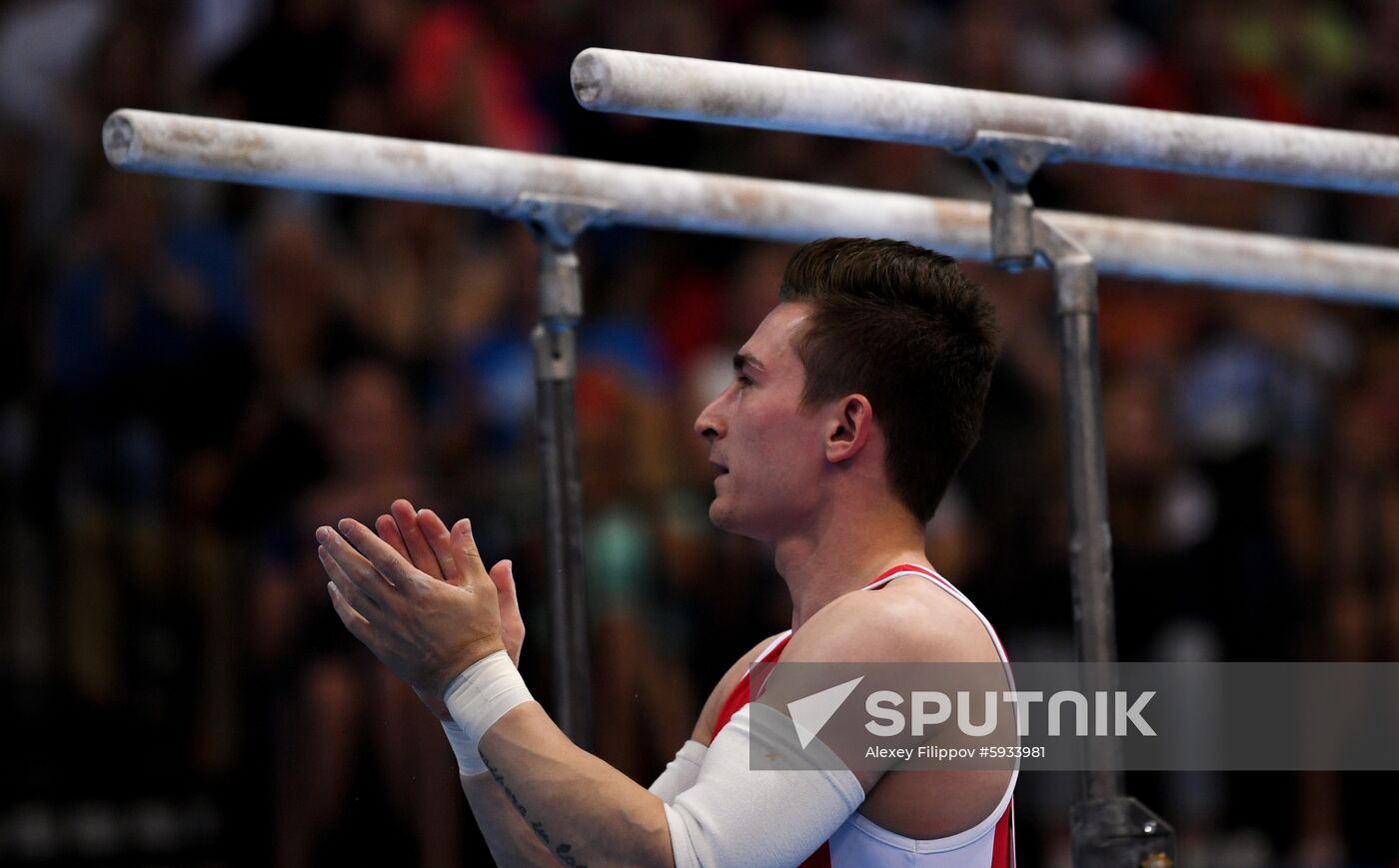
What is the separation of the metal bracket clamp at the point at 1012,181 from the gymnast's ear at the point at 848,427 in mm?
468

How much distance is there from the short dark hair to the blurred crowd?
9.08 ft

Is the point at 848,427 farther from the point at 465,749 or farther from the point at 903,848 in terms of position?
the point at 465,749

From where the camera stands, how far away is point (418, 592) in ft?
7.61

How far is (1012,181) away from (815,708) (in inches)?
40.7

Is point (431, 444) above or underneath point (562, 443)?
above

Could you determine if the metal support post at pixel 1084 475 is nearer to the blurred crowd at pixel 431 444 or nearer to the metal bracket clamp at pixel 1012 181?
the metal bracket clamp at pixel 1012 181

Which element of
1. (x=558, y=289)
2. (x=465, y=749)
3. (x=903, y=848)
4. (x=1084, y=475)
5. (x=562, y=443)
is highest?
(x=558, y=289)

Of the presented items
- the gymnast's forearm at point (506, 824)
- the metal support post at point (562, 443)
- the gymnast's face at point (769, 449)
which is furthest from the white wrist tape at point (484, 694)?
the metal support post at point (562, 443)

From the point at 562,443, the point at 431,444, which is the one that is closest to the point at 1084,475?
the point at 562,443

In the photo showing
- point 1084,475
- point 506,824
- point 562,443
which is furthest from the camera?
point 562,443

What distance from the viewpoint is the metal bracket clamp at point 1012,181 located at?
2.82 metres

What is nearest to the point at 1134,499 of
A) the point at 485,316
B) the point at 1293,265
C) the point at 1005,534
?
the point at 1005,534

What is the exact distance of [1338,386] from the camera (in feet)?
22.9

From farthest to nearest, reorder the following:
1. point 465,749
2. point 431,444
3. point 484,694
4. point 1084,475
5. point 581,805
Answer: point 431,444, point 1084,475, point 465,749, point 484,694, point 581,805
